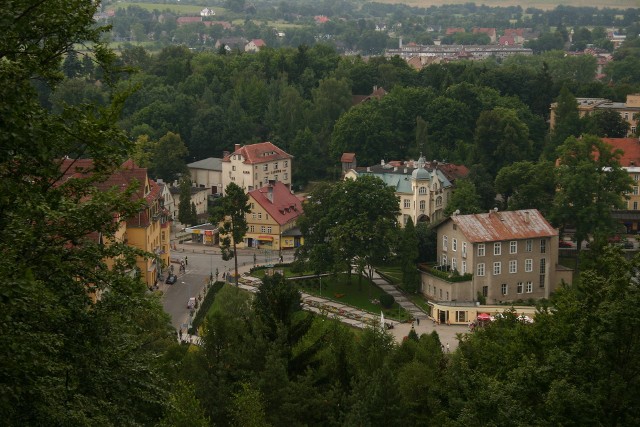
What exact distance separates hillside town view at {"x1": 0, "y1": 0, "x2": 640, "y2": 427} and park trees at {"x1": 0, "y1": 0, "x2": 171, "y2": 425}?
0.10 ft

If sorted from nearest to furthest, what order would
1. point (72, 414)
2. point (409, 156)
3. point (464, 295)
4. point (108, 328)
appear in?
point (72, 414)
point (108, 328)
point (464, 295)
point (409, 156)

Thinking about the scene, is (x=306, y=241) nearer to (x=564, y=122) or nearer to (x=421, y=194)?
(x=421, y=194)

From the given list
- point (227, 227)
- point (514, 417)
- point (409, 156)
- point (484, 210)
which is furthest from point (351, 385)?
point (409, 156)

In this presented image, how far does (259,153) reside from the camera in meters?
71.8

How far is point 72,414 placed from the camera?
38.5ft

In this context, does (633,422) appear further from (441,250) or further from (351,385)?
(441,250)

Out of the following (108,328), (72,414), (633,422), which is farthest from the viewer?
(633,422)

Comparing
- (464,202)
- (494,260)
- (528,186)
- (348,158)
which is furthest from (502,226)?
(348,158)

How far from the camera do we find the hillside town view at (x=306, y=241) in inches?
500

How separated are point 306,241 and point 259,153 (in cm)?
1957

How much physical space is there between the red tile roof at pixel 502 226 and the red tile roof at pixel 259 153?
2286 centimetres

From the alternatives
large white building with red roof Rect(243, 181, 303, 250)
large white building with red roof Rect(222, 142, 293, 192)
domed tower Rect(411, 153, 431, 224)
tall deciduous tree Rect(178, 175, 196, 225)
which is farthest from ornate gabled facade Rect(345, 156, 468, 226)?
large white building with red roof Rect(222, 142, 293, 192)

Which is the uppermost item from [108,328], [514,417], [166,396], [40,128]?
[40,128]

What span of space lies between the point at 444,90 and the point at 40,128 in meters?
73.4
